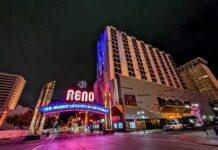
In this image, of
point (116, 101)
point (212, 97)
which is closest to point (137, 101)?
point (116, 101)

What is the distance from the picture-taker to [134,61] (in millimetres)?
57781

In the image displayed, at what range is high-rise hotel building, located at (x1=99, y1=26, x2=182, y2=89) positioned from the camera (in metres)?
51.9

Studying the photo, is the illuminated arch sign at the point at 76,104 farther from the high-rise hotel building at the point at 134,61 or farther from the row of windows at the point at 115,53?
the row of windows at the point at 115,53

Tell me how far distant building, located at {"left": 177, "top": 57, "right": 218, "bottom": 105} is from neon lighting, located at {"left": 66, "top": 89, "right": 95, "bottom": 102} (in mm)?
123304

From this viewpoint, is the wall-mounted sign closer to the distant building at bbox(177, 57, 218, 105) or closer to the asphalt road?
the asphalt road

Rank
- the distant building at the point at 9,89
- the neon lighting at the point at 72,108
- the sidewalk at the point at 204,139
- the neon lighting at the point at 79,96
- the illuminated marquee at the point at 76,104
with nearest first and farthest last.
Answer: the sidewalk at the point at 204,139 < the neon lighting at the point at 72,108 < the illuminated marquee at the point at 76,104 < the neon lighting at the point at 79,96 < the distant building at the point at 9,89

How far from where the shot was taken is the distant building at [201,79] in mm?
116819

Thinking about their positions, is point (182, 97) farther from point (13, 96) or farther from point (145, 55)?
point (13, 96)

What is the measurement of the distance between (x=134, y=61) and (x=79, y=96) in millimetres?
37389

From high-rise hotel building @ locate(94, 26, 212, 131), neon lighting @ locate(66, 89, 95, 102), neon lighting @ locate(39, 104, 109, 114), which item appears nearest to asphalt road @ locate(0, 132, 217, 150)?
neon lighting @ locate(39, 104, 109, 114)

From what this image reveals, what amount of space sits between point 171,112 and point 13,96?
147159 millimetres

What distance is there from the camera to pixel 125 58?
55.5 meters

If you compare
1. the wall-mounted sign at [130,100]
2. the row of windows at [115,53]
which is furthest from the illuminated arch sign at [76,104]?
the row of windows at [115,53]

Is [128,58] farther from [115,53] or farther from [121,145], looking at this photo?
[121,145]
